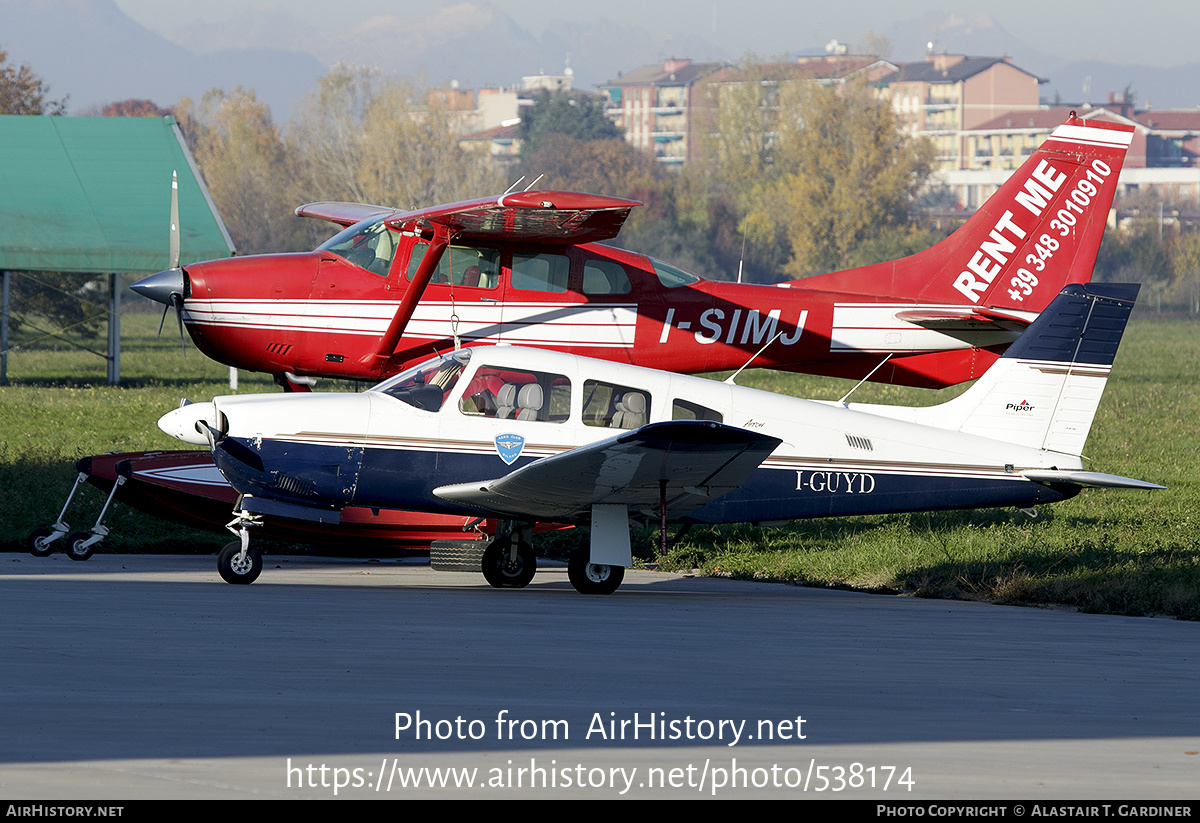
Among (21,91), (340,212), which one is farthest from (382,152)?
(340,212)

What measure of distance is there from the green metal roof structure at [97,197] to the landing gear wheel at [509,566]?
19.0m

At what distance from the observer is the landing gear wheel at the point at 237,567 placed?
1066 centimetres

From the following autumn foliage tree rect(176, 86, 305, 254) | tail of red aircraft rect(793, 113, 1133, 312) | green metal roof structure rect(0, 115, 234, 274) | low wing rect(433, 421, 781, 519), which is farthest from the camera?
autumn foliage tree rect(176, 86, 305, 254)

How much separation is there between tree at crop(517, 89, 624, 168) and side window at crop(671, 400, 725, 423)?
141 meters

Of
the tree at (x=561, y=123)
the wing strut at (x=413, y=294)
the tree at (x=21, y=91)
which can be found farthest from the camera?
the tree at (x=561, y=123)

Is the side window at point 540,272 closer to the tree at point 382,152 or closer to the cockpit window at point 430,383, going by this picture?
the cockpit window at point 430,383

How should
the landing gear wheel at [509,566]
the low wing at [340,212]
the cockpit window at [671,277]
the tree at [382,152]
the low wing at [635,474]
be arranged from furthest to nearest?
the tree at [382,152] < the low wing at [340,212] < the cockpit window at [671,277] < the landing gear wheel at [509,566] < the low wing at [635,474]

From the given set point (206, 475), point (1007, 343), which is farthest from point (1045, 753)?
point (1007, 343)

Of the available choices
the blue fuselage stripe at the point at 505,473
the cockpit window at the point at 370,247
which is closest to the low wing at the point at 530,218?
the cockpit window at the point at 370,247

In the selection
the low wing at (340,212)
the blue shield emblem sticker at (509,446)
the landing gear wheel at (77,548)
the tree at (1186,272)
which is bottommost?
the tree at (1186,272)

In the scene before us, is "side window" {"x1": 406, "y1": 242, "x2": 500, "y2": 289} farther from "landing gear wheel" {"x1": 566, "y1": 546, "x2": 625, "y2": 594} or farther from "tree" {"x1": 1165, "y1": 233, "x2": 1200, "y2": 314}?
"tree" {"x1": 1165, "y1": 233, "x2": 1200, "y2": 314}

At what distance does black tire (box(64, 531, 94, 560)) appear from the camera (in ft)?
40.0

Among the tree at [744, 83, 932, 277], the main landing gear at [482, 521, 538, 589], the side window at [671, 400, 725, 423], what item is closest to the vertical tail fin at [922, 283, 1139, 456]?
→ the side window at [671, 400, 725, 423]

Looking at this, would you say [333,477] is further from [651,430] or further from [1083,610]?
[1083,610]
